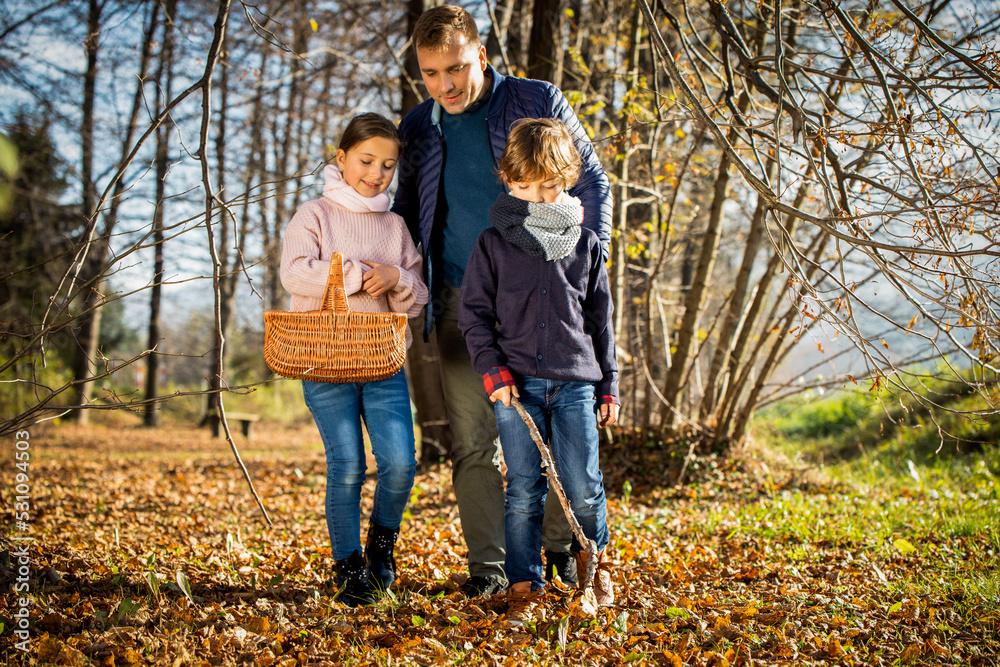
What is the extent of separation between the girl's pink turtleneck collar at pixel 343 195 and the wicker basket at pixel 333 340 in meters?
0.33

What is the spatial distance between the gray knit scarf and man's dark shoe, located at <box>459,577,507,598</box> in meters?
1.26

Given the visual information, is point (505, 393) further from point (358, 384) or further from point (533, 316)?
point (358, 384)

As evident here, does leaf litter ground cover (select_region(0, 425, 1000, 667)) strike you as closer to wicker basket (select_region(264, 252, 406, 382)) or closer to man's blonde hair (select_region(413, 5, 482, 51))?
wicker basket (select_region(264, 252, 406, 382))

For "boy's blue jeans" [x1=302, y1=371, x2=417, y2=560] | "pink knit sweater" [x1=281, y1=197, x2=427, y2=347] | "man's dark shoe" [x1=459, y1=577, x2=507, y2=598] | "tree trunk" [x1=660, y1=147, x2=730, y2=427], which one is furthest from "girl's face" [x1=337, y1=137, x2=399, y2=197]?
"tree trunk" [x1=660, y1=147, x2=730, y2=427]

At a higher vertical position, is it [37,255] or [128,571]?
[37,255]

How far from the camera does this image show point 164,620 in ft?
7.58

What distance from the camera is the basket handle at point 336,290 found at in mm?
2402

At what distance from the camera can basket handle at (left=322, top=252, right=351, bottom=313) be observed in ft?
7.88

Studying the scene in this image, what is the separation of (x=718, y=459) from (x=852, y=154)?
2.45 m

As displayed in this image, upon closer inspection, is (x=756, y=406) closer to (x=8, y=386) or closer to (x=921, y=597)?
(x=921, y=597)

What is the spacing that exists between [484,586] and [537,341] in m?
1.00

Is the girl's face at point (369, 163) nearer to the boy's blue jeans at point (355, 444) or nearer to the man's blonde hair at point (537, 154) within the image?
the man's blonde hair at point (537, 154)

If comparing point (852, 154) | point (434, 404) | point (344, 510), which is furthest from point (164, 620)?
point (852, 154)

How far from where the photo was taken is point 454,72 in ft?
8.48
